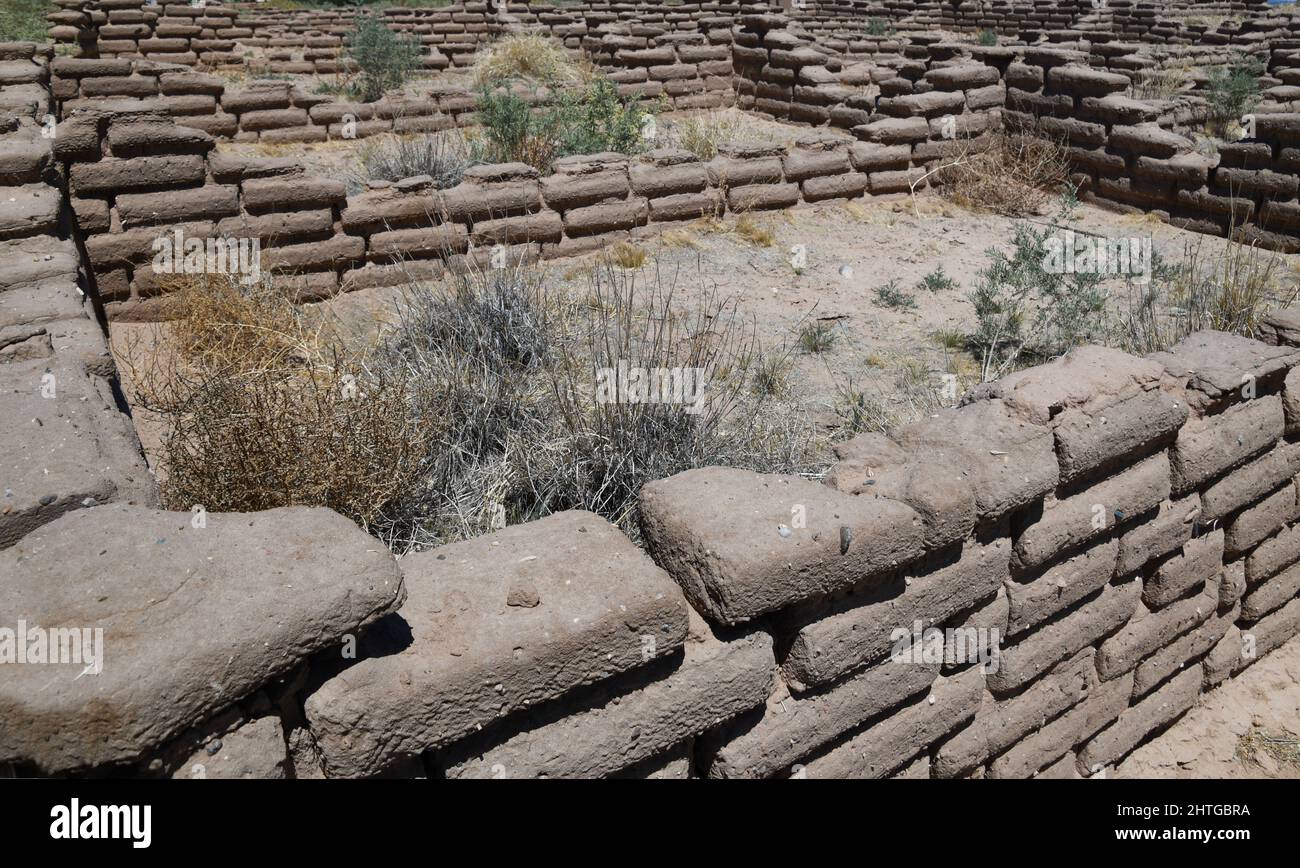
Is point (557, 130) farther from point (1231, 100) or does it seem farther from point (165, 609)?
point (1231, 100)

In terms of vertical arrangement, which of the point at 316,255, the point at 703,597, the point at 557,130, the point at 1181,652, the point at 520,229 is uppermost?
the point at 557,130

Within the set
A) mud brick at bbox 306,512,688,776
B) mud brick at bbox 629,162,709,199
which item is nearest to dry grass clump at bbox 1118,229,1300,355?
mud brick at bbox 629,162,709,199

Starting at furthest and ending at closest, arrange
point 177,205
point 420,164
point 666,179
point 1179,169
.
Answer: point 1179,169
point 420,164
point 666,179
point 177,205

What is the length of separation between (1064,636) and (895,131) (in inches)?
237

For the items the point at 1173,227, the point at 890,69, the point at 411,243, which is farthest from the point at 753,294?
the point at 890,69

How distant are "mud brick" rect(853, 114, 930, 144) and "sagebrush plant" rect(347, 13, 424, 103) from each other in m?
7.11

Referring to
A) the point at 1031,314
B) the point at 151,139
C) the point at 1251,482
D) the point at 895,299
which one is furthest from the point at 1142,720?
the point at 151,139

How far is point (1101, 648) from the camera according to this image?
12.8ft

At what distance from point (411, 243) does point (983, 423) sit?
4306 millimetres

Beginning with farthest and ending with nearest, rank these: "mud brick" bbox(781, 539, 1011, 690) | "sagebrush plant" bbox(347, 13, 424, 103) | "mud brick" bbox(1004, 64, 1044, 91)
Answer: "sagebrush plant" bbox(347, 13, 424, 103)
"mud brick" bbox(1004, 64, 1044, 91)
"mud brick" bbox(781, 539, 1011, 690)

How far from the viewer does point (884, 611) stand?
2.91 metres

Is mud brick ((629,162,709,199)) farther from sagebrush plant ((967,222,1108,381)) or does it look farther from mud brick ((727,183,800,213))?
sagebrush plant ((967,222,1108,381))

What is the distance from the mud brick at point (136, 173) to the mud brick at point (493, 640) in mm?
4322

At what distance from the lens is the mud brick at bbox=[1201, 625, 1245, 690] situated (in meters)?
4.46
